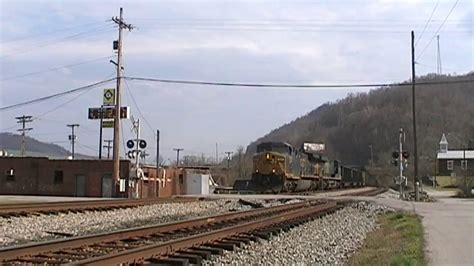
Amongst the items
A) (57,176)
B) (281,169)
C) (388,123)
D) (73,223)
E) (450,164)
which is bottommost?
(73,223)

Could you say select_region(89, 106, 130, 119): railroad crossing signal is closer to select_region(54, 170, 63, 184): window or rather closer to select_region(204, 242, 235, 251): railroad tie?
select_region(54, 170, 63, 184): window

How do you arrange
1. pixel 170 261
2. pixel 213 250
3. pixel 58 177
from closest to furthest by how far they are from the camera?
pixel 170 261, pixel 213 250, pixel 58 177

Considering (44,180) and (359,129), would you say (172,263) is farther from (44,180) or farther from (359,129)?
(359,129)

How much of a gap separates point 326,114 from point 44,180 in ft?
408

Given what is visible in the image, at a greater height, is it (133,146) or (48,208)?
(133,146)

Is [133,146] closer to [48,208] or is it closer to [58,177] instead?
[58,177]

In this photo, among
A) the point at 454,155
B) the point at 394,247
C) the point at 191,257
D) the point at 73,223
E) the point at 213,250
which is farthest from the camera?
the point at 454,155

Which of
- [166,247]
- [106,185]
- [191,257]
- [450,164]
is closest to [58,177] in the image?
[106,185]

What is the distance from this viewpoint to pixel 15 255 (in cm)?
1066

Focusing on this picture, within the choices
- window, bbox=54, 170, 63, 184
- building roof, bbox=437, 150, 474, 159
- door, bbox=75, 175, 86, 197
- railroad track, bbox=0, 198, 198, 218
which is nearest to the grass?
railroad track, bbox=0, 198, 198, 218

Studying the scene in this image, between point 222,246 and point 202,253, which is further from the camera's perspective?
point 222,246

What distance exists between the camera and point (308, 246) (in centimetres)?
1473

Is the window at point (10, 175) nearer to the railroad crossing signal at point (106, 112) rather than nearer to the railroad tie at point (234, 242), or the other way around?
the railroad crossing signal at point (106, 112)

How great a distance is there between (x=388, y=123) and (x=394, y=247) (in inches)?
5268
